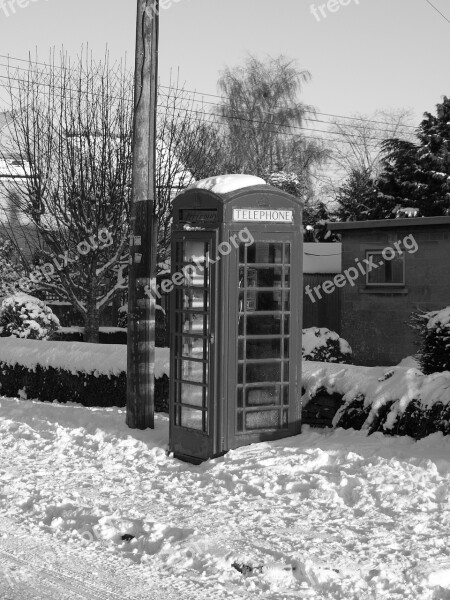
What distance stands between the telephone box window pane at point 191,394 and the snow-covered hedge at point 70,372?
8.37ft

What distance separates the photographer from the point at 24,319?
1923cm

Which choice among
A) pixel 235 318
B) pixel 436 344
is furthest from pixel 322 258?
pixel 235 318

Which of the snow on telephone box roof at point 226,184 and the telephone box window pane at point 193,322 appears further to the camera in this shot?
the telephone box window pane at point 193,322

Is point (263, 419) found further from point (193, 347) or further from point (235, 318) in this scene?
point (235, 318)

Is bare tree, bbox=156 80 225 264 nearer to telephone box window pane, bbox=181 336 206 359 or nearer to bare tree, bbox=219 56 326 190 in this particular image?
telephone box window pane, bbox=181 336 206 359

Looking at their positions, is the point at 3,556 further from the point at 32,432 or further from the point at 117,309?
the point at 117,309

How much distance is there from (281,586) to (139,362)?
18.2 ft

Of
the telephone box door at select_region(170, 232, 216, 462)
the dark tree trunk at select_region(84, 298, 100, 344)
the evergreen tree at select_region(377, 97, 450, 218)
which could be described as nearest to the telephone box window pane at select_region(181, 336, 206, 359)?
the telephone box door at select_region(170, 232, 216, 462)

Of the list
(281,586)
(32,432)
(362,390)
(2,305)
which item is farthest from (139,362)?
(2,305)

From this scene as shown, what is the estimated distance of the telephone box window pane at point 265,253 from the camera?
9.20 metres

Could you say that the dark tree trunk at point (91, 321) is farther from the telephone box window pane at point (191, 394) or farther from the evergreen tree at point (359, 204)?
the evergreen tree at point (359, 204)

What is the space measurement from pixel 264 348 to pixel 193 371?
77 centimetres

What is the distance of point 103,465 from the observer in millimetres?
9414

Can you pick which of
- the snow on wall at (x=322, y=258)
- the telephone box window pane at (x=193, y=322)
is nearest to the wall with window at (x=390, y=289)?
the snow on wall at (x=322, y=258)
